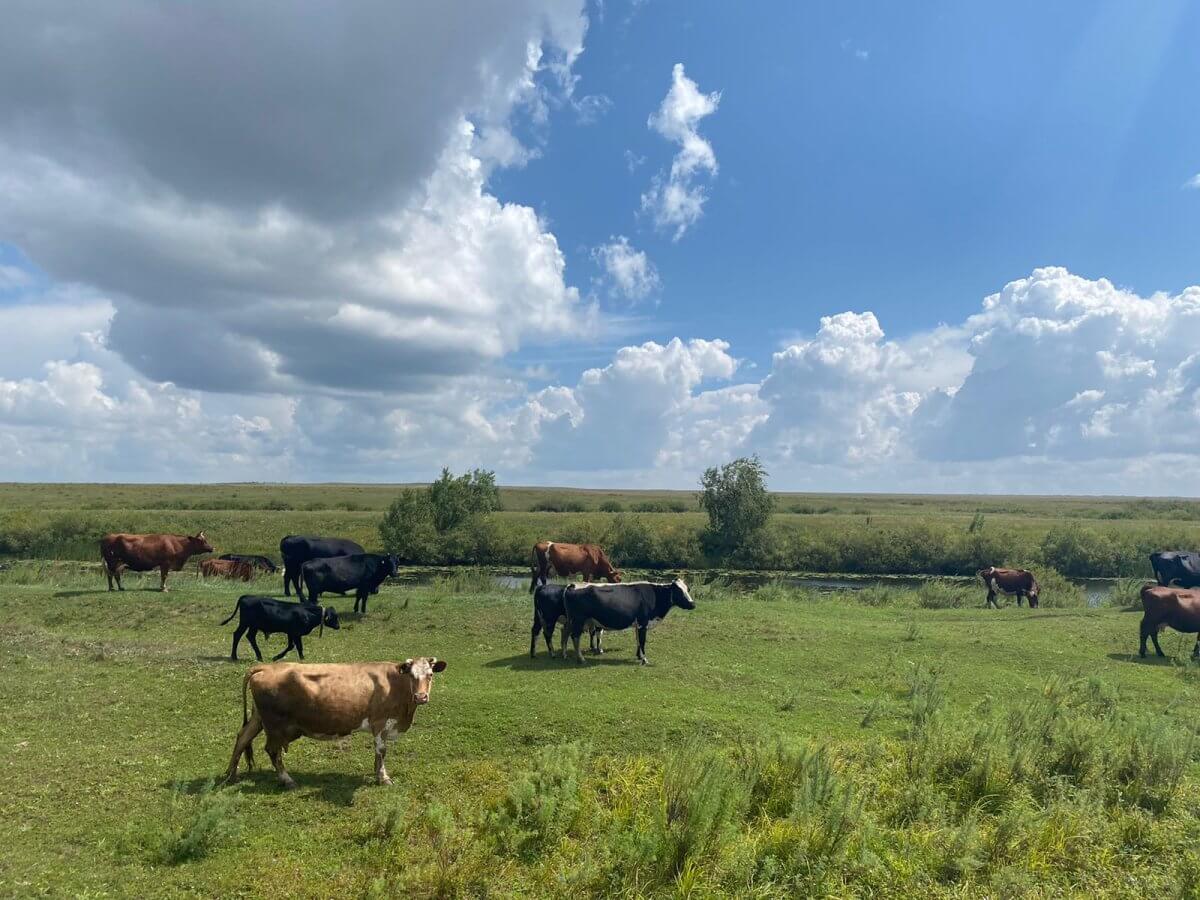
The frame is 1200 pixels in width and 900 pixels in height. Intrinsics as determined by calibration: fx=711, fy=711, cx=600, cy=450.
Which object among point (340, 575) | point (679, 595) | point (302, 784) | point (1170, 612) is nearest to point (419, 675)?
point (302, 784)

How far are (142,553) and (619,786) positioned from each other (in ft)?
69.3

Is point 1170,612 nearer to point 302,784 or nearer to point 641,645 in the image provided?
point 641,645

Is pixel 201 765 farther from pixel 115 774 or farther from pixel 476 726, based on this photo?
pixel 476 726

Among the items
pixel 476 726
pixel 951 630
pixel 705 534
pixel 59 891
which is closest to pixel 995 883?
pixel 476 726

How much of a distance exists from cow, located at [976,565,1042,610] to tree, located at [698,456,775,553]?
19632mm

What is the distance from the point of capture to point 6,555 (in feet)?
144

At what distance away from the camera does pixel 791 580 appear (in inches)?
1699

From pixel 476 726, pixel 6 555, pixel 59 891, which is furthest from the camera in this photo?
pixel 6 555

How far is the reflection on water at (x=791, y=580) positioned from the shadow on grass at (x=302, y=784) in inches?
1022

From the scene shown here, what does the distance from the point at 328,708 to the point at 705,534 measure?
142ft

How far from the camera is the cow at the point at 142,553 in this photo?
2278 centimetres

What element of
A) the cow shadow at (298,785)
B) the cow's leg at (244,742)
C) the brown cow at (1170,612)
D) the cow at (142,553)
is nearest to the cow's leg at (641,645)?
the cow shadow at (298,785)

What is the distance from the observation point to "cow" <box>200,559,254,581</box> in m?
28.6

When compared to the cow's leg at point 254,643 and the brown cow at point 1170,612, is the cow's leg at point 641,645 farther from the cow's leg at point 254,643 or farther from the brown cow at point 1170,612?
the brown cow at point 1170,612
